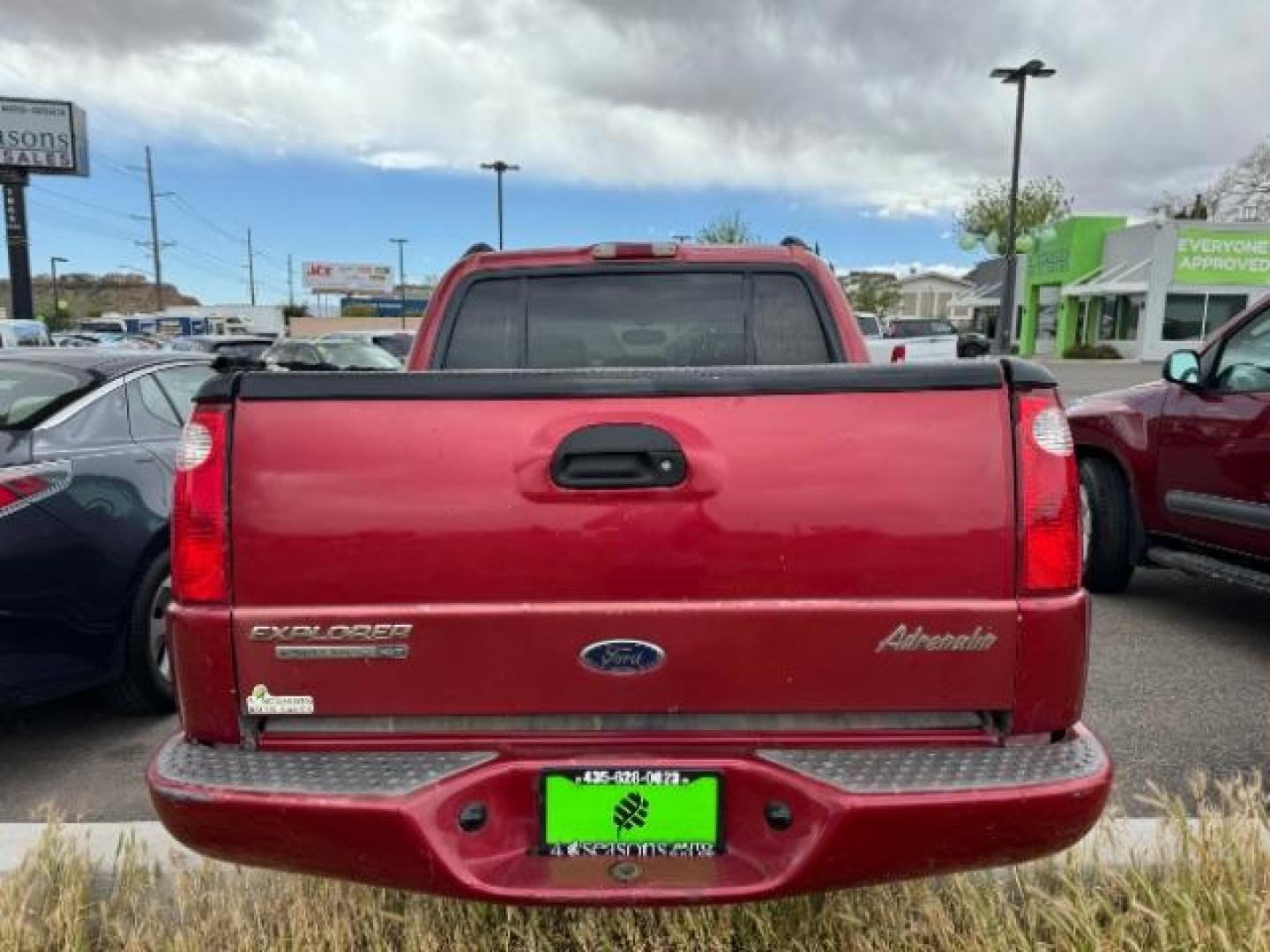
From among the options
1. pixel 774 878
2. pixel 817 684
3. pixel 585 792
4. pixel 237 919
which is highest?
pixel 817 684

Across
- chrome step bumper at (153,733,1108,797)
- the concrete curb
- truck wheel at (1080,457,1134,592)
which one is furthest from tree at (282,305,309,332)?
chrome step bumper at (153,733,1108,797)

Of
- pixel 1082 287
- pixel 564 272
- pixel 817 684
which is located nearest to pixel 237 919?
pixel 817 684

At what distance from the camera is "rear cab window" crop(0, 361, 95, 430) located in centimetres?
366

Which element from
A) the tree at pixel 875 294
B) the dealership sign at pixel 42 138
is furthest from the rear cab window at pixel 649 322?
the tree at pixel 875 294

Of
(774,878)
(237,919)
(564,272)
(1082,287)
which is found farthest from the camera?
(1082,287)

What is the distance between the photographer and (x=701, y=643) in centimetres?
188

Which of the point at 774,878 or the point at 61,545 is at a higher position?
the point at 61,545

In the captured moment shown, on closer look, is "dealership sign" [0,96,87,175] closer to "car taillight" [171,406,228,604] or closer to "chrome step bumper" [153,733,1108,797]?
"car taillight" [171,406,228,604]

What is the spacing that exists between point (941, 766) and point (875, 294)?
268 ft

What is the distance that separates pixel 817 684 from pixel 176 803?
52.5 inches

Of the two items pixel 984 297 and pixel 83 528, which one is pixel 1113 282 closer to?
pixel 984 297

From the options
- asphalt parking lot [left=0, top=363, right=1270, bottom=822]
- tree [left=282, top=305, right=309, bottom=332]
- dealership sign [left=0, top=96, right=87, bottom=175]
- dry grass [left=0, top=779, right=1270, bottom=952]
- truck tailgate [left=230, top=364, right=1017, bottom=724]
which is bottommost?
asphalt parking lot [left=0, top=363, right=1270, bottom=822]

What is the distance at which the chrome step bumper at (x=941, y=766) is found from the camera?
1.83m

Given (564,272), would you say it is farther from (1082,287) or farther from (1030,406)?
(1082,287)
